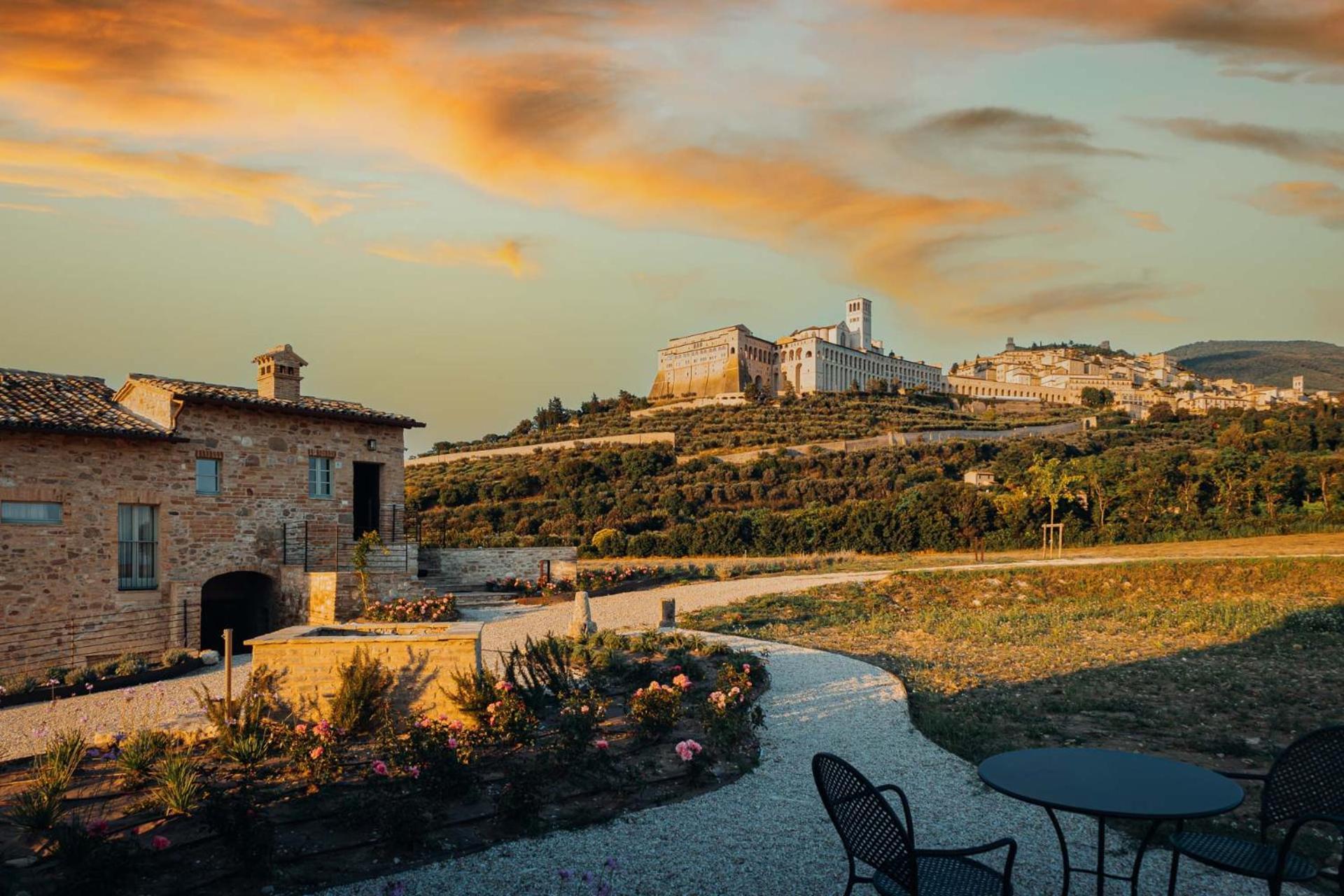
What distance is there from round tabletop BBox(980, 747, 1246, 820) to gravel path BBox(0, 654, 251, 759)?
7861mm

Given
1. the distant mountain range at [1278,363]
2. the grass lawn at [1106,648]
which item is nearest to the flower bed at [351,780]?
the grass lawn at [1106,648]

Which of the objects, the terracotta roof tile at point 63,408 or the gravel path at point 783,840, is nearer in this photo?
the gravel path at point 783,840

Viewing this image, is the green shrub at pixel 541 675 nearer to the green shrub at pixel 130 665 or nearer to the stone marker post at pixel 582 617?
the stone marker post at pixel 582 617

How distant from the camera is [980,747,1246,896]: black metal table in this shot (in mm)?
4188

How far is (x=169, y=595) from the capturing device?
15180 millimetres

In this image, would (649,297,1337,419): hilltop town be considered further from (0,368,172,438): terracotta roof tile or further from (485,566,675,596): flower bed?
(0,368,172,438): terracotta roof tile

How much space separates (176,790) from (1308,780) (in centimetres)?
731

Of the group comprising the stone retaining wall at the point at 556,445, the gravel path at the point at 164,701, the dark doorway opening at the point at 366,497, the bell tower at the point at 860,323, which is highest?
the bell tower at the point at 860,323

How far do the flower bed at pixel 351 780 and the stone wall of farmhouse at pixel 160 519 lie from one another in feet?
24.4

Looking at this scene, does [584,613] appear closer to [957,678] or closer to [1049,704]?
[957,678]

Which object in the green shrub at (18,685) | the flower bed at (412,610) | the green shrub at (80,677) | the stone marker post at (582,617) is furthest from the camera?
the flower bed at (412,610)

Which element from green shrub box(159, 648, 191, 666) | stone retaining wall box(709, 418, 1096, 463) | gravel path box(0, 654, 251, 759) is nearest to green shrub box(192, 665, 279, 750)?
gravel path box(0, 654, 251, 759)

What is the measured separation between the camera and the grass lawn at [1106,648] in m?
8.52

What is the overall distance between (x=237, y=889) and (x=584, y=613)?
31.5ft
